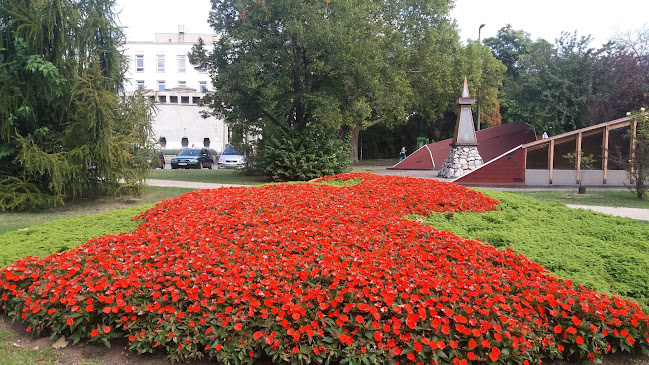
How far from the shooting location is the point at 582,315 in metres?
3.98

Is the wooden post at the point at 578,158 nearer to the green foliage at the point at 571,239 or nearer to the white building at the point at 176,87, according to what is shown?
the green foliage at the point at 571,239

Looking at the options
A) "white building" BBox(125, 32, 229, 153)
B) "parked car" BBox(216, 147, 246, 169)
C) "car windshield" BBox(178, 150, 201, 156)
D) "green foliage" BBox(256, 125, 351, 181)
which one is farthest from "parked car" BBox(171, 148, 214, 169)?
"white building" BBox(125, 32, 229, 153)

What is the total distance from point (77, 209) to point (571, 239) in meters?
10.4

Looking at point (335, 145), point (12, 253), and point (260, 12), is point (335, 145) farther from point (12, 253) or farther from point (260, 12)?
point (12, 253)

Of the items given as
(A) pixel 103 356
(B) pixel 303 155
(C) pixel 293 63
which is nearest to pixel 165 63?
(C) pixel 293 63

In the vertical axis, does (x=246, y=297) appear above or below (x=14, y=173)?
below

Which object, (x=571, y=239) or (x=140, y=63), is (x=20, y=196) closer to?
(x=571, y=239)

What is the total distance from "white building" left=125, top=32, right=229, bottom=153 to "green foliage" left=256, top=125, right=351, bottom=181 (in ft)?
125

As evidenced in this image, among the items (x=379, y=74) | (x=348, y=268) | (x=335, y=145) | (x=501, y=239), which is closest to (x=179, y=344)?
(x=348, y=268)

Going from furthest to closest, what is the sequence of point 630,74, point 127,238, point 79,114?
point 630,74 < point 79,114 < point 127,238

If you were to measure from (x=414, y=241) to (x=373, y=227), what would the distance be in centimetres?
75

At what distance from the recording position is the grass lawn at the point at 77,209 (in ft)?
31.9

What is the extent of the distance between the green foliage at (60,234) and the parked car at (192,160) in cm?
2510

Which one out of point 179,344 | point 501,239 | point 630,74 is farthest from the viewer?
point 630,74
